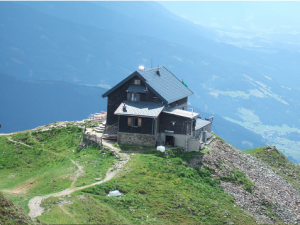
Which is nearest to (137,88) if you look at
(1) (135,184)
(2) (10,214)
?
(1) (135,184)

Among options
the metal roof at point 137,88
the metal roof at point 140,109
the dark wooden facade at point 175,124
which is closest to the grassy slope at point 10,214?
the metal roof at point 140,109

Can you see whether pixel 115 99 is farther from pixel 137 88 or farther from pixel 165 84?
pixel 165 84

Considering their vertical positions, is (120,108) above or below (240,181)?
above

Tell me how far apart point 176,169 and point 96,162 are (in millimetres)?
8591

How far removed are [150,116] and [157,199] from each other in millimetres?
14141

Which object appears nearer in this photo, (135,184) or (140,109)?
(135,184)

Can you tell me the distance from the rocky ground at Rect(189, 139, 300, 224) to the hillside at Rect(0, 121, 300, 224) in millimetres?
118

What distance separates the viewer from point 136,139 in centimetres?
4700

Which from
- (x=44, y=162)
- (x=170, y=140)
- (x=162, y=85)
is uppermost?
(x=162, y=85)

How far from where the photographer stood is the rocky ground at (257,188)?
38281mm

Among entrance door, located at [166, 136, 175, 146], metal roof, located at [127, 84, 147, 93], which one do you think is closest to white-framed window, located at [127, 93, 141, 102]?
metal roof, located at [127, 84, 147, 93]

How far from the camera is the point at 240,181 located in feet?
140

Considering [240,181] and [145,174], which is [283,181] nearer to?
[240,181]

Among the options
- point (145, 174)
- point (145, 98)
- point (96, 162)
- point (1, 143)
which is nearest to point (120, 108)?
point (145, 98)
